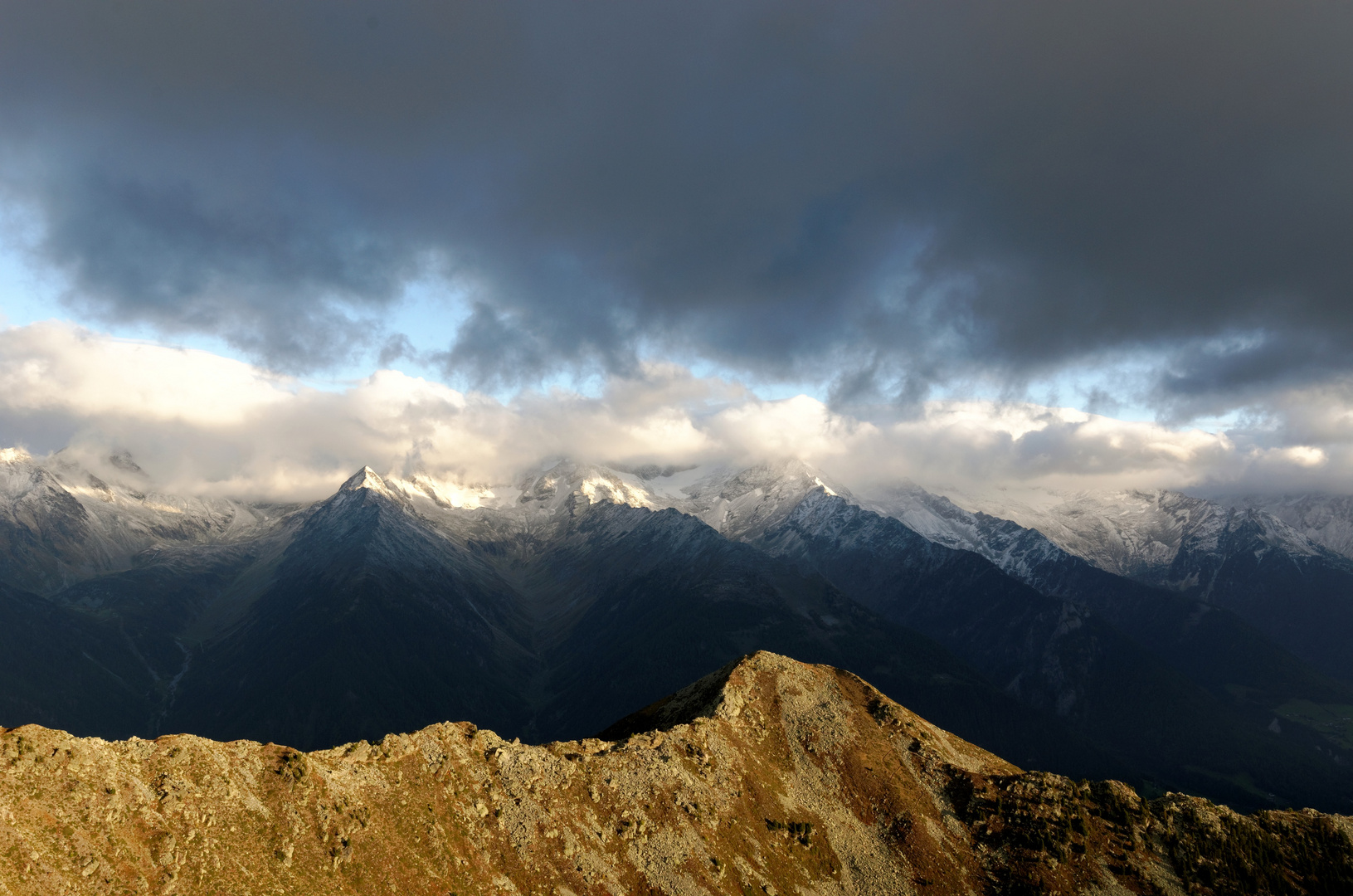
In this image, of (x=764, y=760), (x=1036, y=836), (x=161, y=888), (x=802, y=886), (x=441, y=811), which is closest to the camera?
(x=161, y=888)

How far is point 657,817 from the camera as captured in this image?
138375 mm

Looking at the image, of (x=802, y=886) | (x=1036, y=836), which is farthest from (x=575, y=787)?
(x=1036, y=836)

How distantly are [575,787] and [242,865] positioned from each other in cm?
5444

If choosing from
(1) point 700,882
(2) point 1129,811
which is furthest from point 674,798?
(2) point 1129,811

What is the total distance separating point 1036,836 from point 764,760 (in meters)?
54.2

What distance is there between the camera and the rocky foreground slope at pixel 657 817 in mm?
95312

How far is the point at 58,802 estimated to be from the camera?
92188 millimetres

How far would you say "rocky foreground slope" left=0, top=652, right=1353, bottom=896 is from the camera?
313 feet

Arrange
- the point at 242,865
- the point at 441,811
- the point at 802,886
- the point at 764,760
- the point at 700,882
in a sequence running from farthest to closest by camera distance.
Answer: the point at 764,760
the point at 802,886
the point at 700,882
the point at 441,811
the point at 242,865

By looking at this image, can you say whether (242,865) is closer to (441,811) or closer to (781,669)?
(441,811)

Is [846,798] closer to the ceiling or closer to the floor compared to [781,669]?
closer to the floor

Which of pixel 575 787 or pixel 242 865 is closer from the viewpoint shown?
pixel 242 865

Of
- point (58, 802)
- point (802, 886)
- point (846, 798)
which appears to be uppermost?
point (58, 802)

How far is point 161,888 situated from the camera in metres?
90.1
